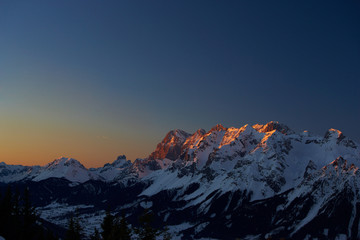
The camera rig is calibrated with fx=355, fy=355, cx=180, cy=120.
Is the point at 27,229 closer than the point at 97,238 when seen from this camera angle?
No

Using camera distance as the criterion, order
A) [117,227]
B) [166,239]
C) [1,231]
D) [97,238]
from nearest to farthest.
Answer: [166,239] → [117,227] → [97,238] → [1,231]

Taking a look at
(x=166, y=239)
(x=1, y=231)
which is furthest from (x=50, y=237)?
(x=166, y=239)

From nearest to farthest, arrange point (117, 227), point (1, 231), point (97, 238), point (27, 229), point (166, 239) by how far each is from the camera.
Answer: point (166, 239) → point (117, 227) → point (97, 238) → point (27, 229) → point (1, 231)

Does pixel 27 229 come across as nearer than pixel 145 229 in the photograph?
No

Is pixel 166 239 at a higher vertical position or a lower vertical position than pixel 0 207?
lower

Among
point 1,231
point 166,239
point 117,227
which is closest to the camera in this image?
point 166,239

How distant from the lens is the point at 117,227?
68938 mm

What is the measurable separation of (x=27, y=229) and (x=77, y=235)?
2249 centimetres

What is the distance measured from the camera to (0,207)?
12975 cm

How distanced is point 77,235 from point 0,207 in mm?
41070

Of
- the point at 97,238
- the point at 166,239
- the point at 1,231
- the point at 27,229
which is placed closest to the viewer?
the point at 166,239

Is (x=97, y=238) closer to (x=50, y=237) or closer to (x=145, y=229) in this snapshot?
(x=50, y=237)

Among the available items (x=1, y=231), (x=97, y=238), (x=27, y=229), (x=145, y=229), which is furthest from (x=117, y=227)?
(x=1, y=231)

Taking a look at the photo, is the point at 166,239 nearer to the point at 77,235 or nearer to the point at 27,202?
the point at 77,235
